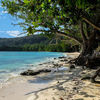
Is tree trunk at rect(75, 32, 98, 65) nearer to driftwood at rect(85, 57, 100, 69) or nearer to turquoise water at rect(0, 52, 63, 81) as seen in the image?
driftwood at rect(85, 57, 100, 69)

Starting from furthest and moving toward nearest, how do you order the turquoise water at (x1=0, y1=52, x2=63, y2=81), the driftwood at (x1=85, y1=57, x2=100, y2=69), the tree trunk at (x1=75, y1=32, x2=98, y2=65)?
1. the tree trunk at (x1=75, y1=32, x2=98, y2=65)
2. the turquoise water at (x1=0, y1=52, x2=63, y2=81)
3. the driftwood at (x1=85, y1=57, x2=100, y2=69)

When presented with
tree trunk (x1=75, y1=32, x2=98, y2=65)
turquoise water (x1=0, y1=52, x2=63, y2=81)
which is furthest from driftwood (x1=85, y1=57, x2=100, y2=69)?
turquoise water (x1=0, y1=52, x2=63, y2=81)

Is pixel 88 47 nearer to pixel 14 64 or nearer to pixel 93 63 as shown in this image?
pixel 93 63

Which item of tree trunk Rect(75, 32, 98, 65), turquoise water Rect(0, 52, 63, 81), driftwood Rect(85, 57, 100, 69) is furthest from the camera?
tree trunk Rect(75, 32, 98, 65)

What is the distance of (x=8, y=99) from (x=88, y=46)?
33.2 feet

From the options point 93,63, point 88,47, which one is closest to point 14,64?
point 88,47

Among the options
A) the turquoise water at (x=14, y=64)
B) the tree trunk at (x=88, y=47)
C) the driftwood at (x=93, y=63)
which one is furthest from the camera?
the tree trunk at (x=88, y=47)

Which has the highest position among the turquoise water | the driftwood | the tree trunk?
the tree trunk

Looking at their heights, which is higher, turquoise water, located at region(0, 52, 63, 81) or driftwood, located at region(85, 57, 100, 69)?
driftwood, located at region(85, 57, 100, 69)

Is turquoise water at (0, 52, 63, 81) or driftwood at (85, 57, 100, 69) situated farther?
turquoise water at (0, 52, 63, 81)

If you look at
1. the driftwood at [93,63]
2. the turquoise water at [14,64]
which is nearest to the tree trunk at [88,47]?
the driftwood at [93,63]

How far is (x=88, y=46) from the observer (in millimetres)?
12625

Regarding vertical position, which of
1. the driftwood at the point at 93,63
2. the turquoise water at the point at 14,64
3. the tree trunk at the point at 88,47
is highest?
the tree trunk at the point at 88,47

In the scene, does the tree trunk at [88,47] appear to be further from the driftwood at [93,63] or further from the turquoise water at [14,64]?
the turquoise water at [14,64]
